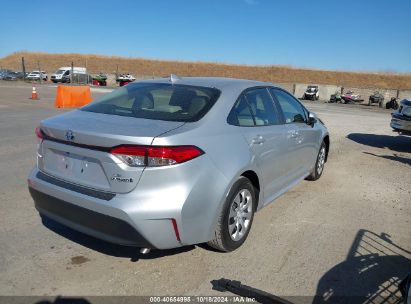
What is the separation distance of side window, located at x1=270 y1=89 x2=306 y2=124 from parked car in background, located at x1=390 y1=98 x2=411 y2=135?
5.77 meters

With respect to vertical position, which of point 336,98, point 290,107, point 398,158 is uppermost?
point 290,107

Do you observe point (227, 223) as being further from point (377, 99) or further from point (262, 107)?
point (377, 99)

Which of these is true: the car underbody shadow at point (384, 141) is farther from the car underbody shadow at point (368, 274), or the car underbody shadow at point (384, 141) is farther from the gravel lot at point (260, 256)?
the car underbody shadow at point (368, 274)

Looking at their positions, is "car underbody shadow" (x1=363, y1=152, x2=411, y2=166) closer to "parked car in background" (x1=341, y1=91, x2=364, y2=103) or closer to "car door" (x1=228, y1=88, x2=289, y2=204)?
"car door" (x1=228, y1=88, x2=289, y2=204)

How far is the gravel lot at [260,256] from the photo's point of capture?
322 centimetres

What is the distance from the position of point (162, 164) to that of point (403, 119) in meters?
9.09

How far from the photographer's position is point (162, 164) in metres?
2.98

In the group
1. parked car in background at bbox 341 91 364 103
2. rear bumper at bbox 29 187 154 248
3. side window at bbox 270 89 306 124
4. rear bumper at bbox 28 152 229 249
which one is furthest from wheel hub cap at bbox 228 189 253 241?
parked car in background at bbox 341 91 364 103

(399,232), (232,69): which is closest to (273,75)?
(232,69)

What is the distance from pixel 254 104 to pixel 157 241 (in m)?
1.96

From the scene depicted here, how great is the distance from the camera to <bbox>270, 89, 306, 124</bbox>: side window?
4973mm

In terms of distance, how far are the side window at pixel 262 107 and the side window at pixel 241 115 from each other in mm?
97

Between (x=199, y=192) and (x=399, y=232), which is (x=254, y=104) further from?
(x=399, y=232)

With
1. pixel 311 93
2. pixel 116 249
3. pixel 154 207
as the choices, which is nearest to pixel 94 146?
pixel 154 207
